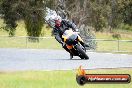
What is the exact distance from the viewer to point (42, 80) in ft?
41.3

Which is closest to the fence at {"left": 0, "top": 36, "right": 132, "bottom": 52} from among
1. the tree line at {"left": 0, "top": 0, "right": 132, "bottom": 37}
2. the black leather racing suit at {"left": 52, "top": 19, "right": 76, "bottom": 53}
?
the tree line at {"left": 0, "top": 0, "right": 132, "bottom": 37}

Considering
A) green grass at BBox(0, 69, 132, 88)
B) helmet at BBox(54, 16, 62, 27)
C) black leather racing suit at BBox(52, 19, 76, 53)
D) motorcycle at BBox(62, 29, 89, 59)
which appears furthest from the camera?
motorcycle at BBox(62, 29, 89, 59)

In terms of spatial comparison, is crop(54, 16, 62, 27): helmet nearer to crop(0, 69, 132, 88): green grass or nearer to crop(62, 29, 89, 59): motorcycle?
crop(62, 29, 89, 59): motorcycle

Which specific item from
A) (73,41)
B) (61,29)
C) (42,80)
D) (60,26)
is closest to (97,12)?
(73,41)

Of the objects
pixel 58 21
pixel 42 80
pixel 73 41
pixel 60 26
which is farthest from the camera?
pixel 73 41

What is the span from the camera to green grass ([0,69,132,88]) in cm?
1149

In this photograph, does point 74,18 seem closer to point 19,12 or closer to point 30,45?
point 30,45

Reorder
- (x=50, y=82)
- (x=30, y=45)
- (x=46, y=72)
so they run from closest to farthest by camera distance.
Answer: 1. (x=50, y=82)
2. (x=46, y=72)
3. (x=30, y=45)

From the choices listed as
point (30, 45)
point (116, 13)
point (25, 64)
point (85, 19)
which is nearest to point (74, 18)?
point (85, 19)

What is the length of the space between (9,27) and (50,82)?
4388 mm

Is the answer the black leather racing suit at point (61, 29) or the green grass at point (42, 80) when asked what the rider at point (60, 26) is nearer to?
the black leather racing suit at point (61, 29)

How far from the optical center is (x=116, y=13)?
6131cm

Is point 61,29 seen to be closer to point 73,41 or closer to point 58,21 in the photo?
point 58,21

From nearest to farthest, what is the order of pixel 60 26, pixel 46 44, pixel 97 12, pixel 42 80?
pixel 42 80
pixel 60 26
pixel 46 44
pixel 97 12
